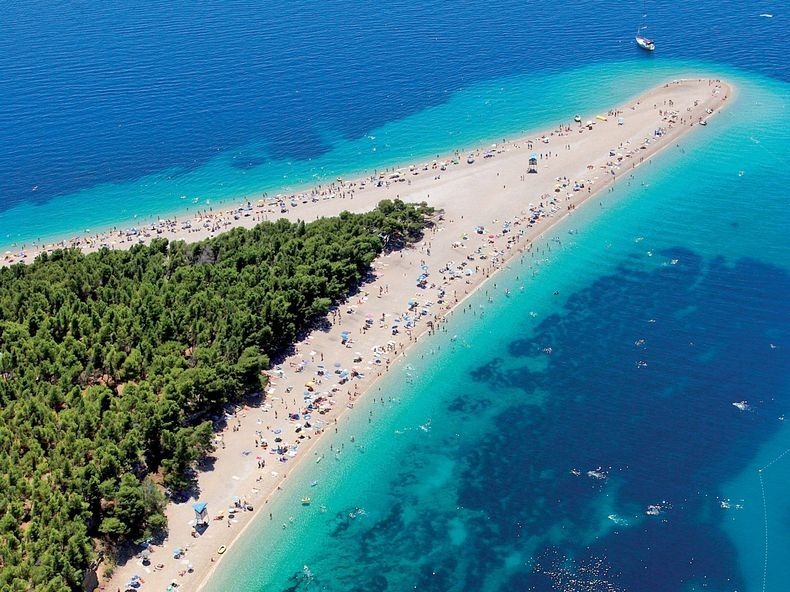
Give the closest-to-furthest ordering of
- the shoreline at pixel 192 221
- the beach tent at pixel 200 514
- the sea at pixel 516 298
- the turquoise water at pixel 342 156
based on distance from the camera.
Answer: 1. the sea at pixel 516 298
2. the beach tent at pixel 200 514
3. the shoreline at pixel 192 221
4. the turquoise water at pixel 342 156

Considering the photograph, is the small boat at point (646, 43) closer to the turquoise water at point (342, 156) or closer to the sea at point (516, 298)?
the sea at point (516, 298)

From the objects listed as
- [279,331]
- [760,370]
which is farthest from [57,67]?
[760,370]

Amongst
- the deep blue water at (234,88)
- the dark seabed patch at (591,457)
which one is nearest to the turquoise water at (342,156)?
the deep blue water at (234,88)

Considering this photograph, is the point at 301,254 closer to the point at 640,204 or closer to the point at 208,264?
the point at 208,264

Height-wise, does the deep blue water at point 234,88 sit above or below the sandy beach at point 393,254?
above

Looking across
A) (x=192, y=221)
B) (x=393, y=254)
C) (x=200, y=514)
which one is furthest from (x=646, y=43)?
(x=200, y=514)

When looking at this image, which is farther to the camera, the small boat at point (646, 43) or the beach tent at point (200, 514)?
the small boat at point (646, 43)

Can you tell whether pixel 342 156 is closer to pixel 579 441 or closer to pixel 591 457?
pixel 579 441
